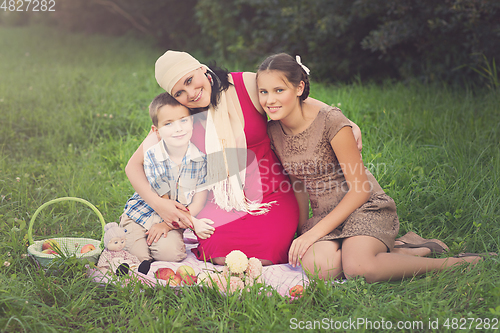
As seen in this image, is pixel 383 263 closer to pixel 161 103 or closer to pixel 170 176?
pixel 170 176

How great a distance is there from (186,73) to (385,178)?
1896mm

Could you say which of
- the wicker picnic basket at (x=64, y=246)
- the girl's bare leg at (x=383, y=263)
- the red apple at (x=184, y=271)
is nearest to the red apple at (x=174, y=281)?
the red apple at (x=184, y=271)

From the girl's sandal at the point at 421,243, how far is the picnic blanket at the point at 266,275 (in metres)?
0.71

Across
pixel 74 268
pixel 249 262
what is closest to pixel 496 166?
pixel 249 262

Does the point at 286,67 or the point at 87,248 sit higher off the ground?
the point at 286,67

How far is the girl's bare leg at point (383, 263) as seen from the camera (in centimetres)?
212

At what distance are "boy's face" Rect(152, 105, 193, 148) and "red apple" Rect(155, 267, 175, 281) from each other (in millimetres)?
779

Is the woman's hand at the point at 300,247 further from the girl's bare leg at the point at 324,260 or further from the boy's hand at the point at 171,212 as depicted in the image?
the boy's hand at the point at 171,212

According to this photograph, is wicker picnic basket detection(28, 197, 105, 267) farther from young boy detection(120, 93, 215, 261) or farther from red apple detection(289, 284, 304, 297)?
red apple detection(289, 284, 304, 297)

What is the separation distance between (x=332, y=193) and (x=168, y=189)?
1085mm

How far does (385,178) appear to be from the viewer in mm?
3188

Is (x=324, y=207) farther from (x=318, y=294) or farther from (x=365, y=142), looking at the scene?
(x=365, y=142)

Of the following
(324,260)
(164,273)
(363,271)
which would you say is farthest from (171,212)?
(363,271)

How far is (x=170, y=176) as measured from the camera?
8.31ft
